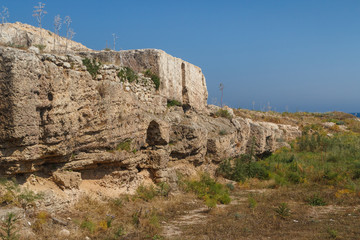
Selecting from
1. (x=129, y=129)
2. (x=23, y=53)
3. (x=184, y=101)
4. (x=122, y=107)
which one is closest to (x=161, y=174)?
(x=129, y=129)

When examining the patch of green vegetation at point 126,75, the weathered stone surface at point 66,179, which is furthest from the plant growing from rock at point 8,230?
the patch of green vegetation at point 126,75

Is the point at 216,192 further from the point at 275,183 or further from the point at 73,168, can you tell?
the point at 73,168

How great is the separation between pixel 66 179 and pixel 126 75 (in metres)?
3.61

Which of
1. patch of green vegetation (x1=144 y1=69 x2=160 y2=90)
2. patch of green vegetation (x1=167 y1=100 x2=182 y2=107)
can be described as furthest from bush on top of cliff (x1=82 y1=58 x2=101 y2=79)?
patch of green vegetation (x1=167 y1=100 x2=182 y2=107)

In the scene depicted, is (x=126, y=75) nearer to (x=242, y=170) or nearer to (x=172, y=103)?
(x=172, y=103)

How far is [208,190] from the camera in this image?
1097cm

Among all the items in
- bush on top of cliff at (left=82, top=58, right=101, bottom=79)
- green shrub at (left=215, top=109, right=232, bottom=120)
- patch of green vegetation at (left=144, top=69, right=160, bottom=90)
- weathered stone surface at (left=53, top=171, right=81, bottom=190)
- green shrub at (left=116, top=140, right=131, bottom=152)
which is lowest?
weathered stone surface at (left=53, top=171, right=81, bottom=190)

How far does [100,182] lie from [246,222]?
3.76 m

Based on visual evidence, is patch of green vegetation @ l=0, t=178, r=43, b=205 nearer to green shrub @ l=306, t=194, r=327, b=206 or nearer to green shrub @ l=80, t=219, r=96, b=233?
green shrub @ l=80, t=219, r=96, b=233

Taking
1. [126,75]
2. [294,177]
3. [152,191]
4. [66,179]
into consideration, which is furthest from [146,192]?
[294,177]

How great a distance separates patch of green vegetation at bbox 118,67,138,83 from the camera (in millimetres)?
9352

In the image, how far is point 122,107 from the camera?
871 cm

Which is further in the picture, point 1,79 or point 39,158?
point 39,158

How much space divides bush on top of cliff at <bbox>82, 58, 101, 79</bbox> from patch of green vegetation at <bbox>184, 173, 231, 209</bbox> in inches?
185
